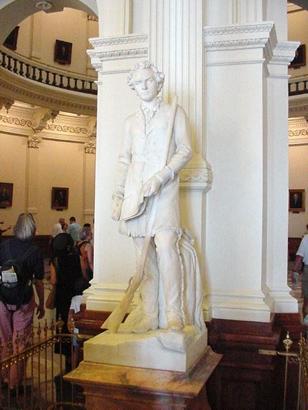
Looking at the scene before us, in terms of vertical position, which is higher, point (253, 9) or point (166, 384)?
point (253, 9)

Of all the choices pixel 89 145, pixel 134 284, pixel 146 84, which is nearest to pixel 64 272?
pixel 134 284

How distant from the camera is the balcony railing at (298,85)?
1522 centimetres

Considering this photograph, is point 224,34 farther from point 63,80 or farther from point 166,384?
point 63,80

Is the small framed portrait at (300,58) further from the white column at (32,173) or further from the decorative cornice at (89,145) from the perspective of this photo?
the white column at (32,173)

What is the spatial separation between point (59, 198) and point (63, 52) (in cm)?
483

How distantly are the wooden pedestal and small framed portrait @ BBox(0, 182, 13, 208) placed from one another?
12.6m

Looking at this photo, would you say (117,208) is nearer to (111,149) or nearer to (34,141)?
(111,149)

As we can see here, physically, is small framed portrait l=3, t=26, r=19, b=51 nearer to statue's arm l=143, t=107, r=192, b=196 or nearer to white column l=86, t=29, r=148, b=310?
white column l=86, t=29, r=148, b=310

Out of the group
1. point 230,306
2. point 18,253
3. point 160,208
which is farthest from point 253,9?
point 18,253

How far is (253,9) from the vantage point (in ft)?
14.1

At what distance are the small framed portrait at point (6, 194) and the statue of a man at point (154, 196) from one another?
483 inches

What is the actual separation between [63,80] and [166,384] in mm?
14227

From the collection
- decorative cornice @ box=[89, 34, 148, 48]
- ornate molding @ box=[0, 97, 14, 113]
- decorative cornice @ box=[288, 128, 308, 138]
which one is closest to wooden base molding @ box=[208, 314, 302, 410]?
decorative cornice @ box=[89, 34, 148, 48]

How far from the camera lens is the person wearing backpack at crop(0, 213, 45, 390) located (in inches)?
175
